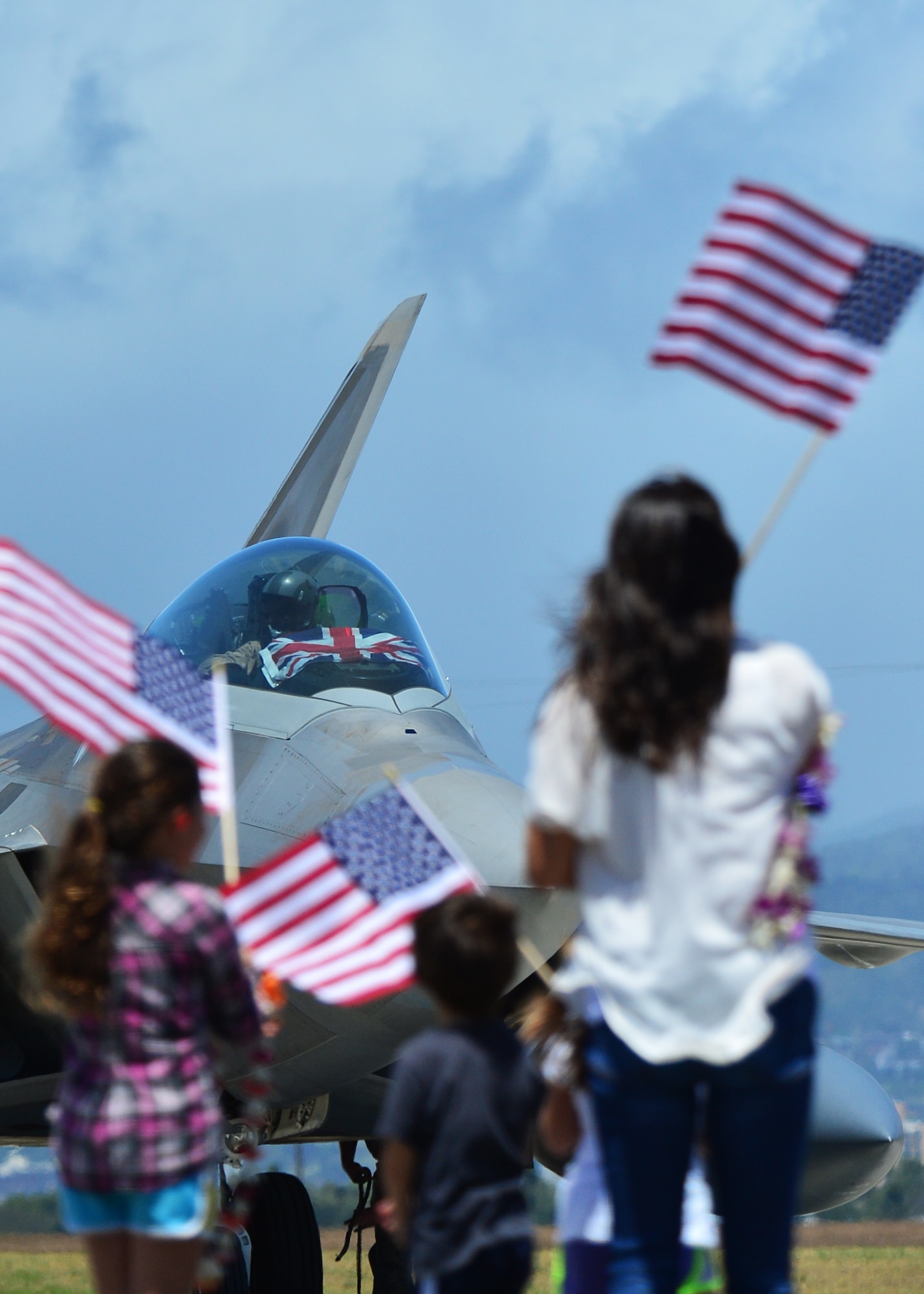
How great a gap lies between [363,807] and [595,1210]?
1187 mm

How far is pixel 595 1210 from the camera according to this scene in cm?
308

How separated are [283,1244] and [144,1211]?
739 centimetres

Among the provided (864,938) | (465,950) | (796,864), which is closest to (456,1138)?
(465,950)

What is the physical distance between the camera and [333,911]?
3.79 m

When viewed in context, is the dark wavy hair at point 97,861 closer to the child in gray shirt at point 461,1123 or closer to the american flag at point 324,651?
the child in gray shirt at point 461,1123

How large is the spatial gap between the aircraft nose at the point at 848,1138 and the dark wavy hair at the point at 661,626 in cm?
765

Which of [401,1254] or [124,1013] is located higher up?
[124,1013]

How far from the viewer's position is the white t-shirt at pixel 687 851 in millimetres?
2777

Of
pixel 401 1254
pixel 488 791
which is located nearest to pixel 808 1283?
pixel 401 1254

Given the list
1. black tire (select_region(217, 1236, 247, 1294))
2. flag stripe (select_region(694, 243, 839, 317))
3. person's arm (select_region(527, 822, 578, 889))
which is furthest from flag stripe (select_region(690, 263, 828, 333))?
black tire (select_region(217, 1236, 247, 1294))

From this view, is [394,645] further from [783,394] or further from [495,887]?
[783,394]

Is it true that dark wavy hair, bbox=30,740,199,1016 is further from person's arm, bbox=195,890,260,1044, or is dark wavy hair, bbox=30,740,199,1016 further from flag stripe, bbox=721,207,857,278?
flag stripe, bbox=721,207,857,278

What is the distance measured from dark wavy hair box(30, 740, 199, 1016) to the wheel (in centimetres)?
721

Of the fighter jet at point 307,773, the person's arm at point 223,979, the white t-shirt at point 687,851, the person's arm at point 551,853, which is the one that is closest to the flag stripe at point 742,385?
the white t-shirt at point 687,851
